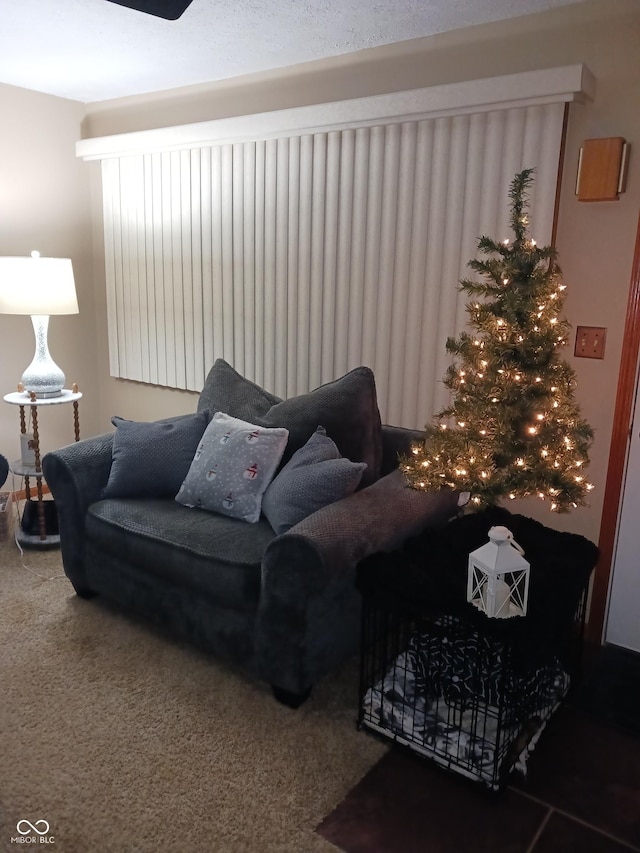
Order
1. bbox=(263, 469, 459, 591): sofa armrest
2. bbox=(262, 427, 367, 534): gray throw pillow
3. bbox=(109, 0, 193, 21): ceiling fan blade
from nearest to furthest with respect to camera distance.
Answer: bbox=(109, 0, 193, 21): ceiling fan blade
bbox=(263, 469, 459, 591): sofa armrest
bbox=(262, 427, 367, 534): gray throw pillow

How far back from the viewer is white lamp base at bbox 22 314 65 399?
361cm

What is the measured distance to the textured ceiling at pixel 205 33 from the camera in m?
2.63

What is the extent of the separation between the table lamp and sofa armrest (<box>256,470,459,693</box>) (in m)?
1.97

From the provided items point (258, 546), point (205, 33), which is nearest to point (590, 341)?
point (258, 546)

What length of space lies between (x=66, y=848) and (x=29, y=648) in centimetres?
102

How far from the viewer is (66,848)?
1.77 meters

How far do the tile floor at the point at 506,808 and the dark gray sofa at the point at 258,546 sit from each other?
45 centimetres

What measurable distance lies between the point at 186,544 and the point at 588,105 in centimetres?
217

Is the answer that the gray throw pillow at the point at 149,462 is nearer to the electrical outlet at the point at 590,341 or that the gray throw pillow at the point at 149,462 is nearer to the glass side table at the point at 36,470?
the glass side table at the point at 36,470

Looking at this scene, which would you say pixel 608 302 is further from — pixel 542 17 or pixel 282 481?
pixel 282 481

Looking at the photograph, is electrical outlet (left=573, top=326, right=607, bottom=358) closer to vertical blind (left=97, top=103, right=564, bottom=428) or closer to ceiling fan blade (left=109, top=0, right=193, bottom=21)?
vertical blind (left=97, top=103, right=564, bottom=428)

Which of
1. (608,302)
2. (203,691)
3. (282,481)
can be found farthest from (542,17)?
(203,691)

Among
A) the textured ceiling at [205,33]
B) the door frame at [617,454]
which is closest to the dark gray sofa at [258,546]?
the door frame at [617,454]

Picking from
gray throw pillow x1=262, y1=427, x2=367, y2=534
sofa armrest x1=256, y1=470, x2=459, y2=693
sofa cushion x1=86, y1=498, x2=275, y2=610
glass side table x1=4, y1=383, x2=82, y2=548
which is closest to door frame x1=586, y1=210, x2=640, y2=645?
sofa armrest x1=256, y1=470, x2=459, y2=693
